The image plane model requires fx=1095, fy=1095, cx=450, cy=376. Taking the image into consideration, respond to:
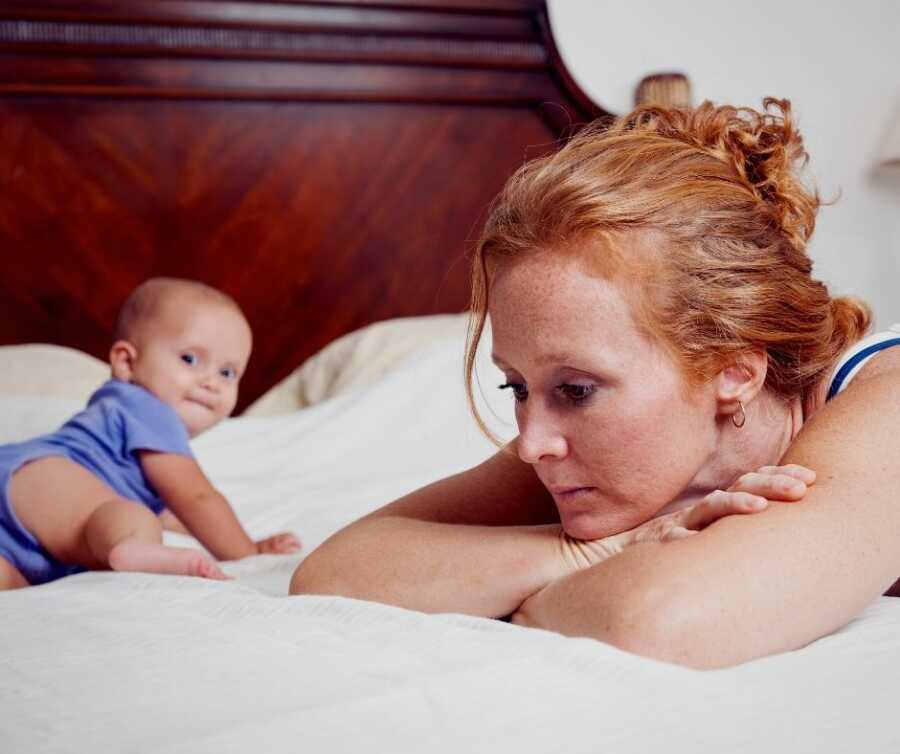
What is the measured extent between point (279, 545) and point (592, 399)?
0.79 meters

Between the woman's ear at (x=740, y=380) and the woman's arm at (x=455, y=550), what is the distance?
0.20 m

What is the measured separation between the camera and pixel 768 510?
0.85 metres

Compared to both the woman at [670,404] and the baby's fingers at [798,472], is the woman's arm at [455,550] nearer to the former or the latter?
the woman at [670,404]

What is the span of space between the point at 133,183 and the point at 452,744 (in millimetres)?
2133

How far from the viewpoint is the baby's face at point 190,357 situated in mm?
1818

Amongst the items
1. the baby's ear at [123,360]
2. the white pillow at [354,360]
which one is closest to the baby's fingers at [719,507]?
the baby's ear at [123,360]

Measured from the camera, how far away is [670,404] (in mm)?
964

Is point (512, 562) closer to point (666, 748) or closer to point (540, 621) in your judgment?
point (540, 621)

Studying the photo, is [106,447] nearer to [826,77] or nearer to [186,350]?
[186,350]

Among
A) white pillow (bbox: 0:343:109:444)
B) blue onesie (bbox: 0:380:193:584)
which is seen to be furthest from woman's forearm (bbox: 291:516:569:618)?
white pillow (bbox: 0:343:109:444)

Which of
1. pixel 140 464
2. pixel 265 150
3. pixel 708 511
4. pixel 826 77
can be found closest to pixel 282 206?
pixel 265 150

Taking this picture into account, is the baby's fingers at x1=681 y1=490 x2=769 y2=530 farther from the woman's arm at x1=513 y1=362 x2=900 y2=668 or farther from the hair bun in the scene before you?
the hair bun

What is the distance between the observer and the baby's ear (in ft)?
6.06

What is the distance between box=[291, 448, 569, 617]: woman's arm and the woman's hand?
20mm
